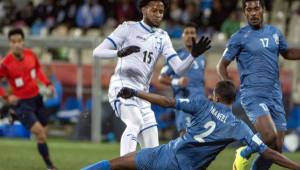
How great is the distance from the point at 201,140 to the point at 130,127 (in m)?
1.64

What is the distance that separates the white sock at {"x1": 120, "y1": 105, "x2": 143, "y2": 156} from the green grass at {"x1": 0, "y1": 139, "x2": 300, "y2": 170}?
346cm

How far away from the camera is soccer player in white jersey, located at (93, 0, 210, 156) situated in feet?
36.8

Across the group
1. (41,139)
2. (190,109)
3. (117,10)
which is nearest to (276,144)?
(190,109)

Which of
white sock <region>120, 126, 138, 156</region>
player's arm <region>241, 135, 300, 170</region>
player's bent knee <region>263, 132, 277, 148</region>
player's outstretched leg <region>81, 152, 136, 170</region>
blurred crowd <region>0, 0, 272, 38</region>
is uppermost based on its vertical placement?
player's arm <region>241, 135, 300, 170</region>

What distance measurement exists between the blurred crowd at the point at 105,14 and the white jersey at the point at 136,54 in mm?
12140

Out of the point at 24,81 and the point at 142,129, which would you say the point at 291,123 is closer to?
the point at 24,81

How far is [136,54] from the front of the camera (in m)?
11.4

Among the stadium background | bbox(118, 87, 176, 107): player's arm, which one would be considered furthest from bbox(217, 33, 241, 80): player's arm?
the stadium background

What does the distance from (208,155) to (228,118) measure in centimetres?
45

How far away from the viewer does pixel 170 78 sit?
16.0 m

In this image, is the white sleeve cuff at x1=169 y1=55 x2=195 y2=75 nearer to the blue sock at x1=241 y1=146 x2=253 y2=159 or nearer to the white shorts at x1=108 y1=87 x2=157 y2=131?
the white shorts at x1=108 y1=87 x2=157 y2=131

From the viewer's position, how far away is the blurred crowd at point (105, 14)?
24.5 meters

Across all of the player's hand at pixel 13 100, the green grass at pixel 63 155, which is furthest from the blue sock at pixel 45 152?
the player's hand at pixel 13 100

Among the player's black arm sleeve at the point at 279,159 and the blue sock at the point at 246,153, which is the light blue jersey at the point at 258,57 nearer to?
the blue sock at the point at 246,153
